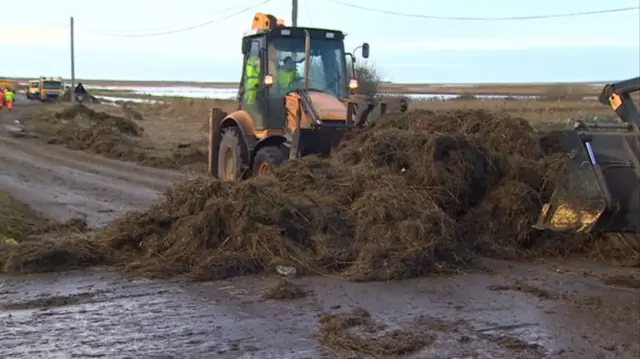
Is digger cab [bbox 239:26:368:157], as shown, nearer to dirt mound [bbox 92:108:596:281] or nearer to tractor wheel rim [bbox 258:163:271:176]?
tractor wheel rim [bbox 258:163:271:176]

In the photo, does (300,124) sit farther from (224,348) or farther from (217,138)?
(224,348)

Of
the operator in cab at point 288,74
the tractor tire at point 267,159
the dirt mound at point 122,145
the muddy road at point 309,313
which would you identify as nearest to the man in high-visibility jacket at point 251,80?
the operator in cab at point 288,74

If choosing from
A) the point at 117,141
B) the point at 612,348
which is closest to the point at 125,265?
the point at 612,348

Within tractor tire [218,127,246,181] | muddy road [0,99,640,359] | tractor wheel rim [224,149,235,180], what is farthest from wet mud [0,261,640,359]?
tractor wheel rim [224,149,235,180]

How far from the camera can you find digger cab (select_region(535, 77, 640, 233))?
6.89m

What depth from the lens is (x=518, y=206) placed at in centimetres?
832

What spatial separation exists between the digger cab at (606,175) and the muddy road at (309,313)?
0.58 meters

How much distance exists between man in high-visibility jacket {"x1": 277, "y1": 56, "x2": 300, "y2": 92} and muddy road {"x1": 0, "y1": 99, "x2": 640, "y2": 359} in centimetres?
512

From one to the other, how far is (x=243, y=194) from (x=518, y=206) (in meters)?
3.02

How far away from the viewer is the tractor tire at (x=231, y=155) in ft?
41.2

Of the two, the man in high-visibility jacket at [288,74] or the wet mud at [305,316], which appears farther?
the man in high-visibility jacket at [288,74]

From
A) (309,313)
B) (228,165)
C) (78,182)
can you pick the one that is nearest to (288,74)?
(228,165)

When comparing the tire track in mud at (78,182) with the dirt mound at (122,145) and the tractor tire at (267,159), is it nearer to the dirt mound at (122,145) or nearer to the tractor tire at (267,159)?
the dirt mound at (122,145)

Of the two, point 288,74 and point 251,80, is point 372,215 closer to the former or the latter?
point 288,74
